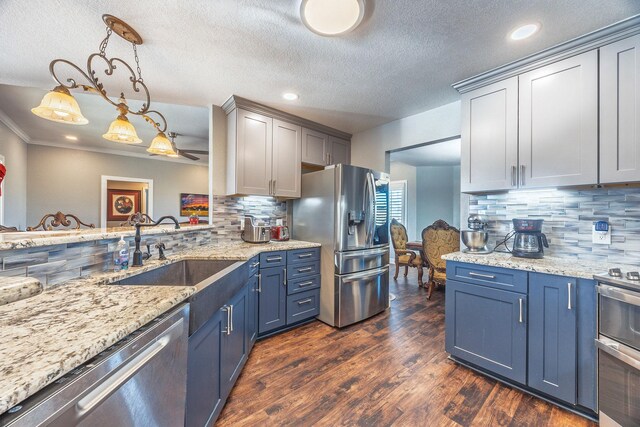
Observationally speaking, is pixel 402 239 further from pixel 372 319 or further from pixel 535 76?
pixel 535 76

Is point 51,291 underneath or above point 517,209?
underneath

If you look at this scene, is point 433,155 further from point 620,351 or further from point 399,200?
point 620,351

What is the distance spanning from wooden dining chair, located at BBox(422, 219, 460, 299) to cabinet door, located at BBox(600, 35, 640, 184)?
2.06 m

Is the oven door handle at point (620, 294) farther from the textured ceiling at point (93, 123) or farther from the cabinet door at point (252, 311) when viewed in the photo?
the textured ceiling at point (93, 123)

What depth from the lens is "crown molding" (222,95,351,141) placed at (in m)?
2.72

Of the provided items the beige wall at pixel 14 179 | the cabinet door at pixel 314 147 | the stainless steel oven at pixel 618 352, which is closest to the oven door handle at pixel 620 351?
the stainless steel oven at pixel 618 352

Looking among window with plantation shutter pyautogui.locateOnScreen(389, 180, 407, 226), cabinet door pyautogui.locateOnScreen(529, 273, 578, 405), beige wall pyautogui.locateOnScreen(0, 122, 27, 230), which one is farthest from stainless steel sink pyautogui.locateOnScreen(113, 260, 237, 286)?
window with plantation shutter pyautogui.locateOnScreen(389, 180, 407, 226)

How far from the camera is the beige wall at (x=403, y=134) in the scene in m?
Result: 2.84

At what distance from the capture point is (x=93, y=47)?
6.17ft

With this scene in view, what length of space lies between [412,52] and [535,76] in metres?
0.95

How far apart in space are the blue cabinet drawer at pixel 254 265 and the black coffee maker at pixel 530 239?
6.92 ft

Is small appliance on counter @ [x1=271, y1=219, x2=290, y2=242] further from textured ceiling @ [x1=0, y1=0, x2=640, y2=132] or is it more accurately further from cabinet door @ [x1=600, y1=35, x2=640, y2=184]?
cabinet door @ [x1=600, y1=35, x2=640, y2=184]

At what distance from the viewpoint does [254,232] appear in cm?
284

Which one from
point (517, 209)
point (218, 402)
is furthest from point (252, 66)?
point (517, 209)
